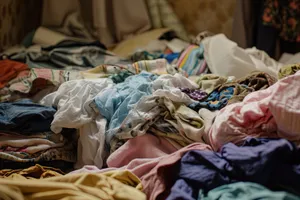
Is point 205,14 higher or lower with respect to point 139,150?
higher

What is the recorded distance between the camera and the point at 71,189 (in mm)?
838

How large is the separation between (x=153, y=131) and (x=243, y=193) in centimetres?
34

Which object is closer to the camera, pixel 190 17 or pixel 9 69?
pixel 9 69

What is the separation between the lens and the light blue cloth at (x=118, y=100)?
3.56 feet

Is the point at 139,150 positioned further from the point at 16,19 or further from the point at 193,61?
the point at 16,19

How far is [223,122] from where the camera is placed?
3.09 ft

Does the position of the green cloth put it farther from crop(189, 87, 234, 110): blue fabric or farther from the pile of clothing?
crop(189, 87, 234, 110): blue fabric

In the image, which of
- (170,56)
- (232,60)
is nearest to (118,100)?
(232,60)

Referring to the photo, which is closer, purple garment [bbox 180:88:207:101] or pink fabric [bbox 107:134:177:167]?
pink fabric [bbox 107:134:177:167]

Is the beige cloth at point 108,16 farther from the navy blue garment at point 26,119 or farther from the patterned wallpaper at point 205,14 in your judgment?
the navy blue garment at point 26,119

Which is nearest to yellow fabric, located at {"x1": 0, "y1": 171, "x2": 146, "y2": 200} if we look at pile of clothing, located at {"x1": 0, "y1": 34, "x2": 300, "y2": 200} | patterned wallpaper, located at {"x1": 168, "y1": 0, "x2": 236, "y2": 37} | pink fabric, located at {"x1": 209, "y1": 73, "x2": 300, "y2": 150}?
pile of clothing, located at {"x1": 0, "y1": 34, "x2": 300, "y2": 200}

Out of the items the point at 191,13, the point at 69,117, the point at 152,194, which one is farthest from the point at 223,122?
the point at 191,13

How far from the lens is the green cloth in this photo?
0.75m

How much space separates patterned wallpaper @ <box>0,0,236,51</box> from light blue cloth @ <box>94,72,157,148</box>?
31.2 inches
